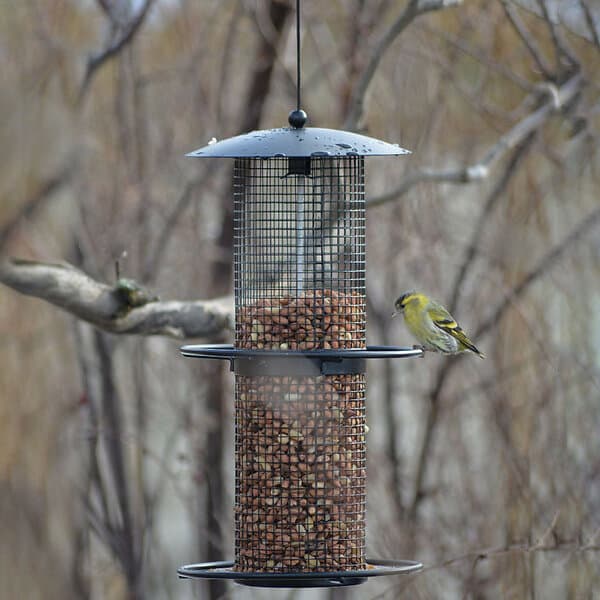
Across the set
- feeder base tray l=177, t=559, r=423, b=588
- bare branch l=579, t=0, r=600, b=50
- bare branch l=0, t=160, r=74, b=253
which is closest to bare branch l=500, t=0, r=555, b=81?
bare branch l=579, t=0, r=600, b=50

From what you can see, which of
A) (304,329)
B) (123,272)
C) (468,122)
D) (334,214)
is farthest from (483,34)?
(304,329)

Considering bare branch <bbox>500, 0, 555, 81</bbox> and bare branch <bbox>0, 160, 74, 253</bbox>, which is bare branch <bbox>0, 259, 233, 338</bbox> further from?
bare branch <bbox>500, 0, 555, 81</bbox>

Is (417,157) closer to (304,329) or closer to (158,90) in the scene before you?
(158,90)

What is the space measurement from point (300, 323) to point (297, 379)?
27cm

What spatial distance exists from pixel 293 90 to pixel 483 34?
1657mm

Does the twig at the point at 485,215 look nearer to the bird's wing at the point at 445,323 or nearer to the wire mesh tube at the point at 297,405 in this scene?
the bird's wing at the point at 445,323

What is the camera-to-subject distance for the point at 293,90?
10109mm

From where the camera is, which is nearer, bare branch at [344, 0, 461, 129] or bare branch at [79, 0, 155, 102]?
bare branch at [344, 0, 461, 129]

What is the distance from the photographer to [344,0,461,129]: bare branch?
23.1 ft

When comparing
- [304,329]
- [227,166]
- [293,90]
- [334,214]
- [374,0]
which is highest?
[374,0]

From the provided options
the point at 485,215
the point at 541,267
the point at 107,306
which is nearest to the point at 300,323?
the point at 107,306

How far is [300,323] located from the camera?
227 inches

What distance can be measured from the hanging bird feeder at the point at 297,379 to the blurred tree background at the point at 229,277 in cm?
321

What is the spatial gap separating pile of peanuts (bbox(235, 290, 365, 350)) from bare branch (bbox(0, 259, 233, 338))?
4.03ft
